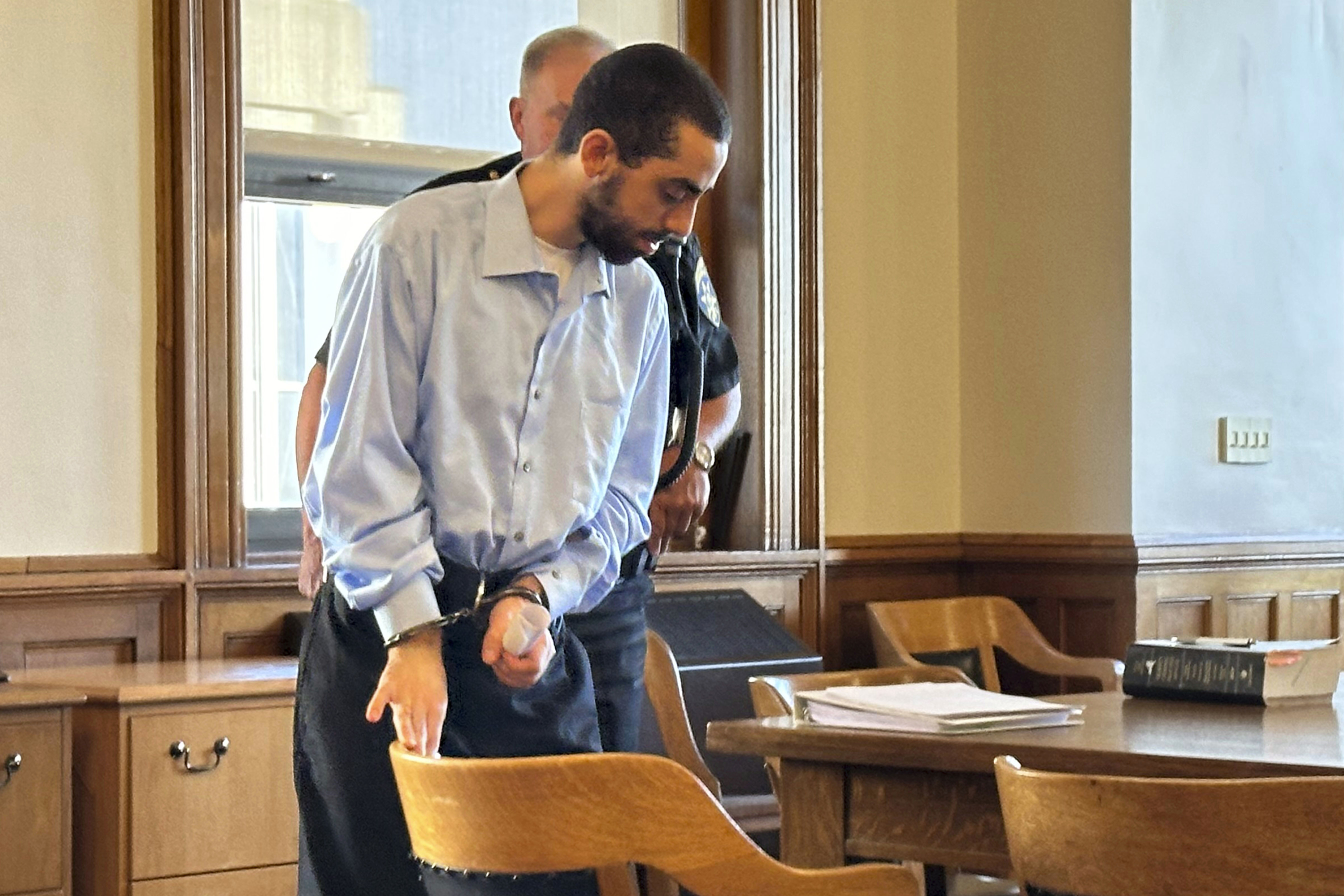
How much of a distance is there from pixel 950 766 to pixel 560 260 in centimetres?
71

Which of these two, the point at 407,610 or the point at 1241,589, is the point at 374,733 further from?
the point at 1241,589

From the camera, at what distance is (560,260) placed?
6.50ft

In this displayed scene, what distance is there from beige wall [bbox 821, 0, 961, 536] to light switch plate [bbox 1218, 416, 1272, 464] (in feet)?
2.52

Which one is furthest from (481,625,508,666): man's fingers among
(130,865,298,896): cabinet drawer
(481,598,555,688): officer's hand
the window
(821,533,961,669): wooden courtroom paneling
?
(821,533,961,669): wooden courtroom paneling

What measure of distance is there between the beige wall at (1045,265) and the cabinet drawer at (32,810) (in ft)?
10.0

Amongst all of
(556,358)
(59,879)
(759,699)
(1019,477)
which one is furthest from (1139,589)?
(556,358)

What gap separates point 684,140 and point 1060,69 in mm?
3759

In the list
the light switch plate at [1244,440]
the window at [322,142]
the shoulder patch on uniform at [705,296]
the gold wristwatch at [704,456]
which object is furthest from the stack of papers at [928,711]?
the light switch plate at [1244,440]

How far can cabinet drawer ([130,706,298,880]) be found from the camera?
3.30 meters

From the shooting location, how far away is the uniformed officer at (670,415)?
7.24ft

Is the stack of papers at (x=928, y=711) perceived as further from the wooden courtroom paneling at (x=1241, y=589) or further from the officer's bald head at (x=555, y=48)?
the wooden courtroom paneling at (x=1241, y=589)

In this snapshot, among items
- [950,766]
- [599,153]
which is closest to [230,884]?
[950,766]

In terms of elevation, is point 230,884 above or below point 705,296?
below

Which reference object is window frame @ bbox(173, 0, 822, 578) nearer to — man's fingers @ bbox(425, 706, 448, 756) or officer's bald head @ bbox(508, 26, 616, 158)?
officer's bald head @ bbox(508, 26, 616, 158)
